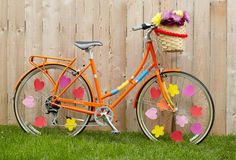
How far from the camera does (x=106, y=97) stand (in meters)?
5.62

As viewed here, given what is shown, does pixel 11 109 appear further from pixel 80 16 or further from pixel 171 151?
pixel 171 151

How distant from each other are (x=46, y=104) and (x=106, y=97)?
624 millimetres

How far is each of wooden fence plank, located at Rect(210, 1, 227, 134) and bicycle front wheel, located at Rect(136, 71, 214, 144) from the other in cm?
16

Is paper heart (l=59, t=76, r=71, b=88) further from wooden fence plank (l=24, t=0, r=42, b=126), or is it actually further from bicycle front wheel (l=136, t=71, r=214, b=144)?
bicycle front wheel (l=136, t=71, r=214, b=144)

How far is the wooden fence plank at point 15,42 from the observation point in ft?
19.9

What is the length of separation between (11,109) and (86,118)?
3.19ft

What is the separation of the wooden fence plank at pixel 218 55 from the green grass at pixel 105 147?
0.43 meters

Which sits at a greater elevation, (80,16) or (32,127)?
(80,16)

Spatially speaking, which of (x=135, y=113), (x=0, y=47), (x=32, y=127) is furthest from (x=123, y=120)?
(x=0, y=47)

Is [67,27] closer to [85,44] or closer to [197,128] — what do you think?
[85,44]

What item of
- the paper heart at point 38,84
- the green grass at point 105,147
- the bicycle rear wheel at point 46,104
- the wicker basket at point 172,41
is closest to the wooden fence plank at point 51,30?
the bicycle rear wheel at point 46,104

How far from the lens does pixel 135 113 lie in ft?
19.3

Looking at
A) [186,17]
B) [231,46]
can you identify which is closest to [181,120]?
[231,46]

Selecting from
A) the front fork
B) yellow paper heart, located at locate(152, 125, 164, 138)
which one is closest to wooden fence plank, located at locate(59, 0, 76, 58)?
the front fork
